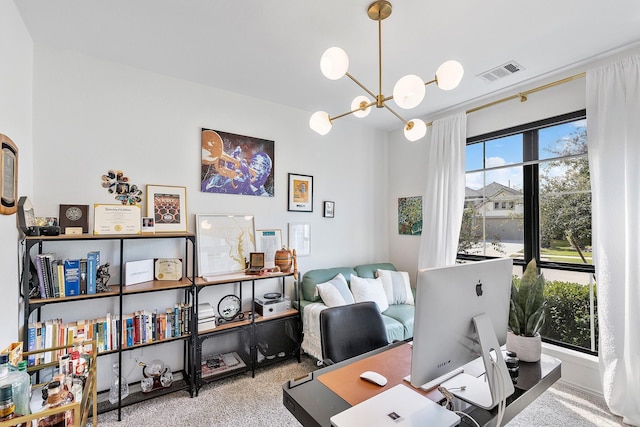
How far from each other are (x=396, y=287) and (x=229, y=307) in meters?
1.90

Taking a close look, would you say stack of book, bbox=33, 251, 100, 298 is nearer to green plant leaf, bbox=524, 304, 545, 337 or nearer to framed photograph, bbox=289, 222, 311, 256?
framed photograph, bbox=289, 222, 311, 256

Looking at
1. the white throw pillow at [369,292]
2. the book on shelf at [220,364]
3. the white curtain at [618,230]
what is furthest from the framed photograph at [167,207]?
the white curtain at [618,230]

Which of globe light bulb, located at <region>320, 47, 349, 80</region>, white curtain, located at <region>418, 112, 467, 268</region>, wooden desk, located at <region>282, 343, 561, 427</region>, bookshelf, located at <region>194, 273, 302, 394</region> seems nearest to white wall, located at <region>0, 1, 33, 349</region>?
bookshelf, located at <region>194, 273, 302, 394</region>

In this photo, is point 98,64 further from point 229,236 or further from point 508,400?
point 508,400

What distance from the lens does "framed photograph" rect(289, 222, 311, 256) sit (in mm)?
3428

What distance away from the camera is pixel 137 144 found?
8.49 ft

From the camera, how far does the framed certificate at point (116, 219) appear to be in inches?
87.2

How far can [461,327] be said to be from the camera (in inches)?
43.3

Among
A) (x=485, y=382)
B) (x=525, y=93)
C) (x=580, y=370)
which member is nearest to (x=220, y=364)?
(x=485, y=382)

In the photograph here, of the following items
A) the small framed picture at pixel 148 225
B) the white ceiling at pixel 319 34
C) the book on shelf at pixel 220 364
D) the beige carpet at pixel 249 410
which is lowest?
the beige carpet at pixel 249 410

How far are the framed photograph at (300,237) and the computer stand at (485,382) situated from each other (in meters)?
2.36

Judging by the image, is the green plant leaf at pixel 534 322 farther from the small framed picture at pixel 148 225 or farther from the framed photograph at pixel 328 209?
the small framed picture at pixel 148 225

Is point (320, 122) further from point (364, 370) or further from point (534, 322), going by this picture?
point (534, 322)

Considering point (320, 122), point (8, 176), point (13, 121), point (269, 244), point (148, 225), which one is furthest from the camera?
point (269, 244)
